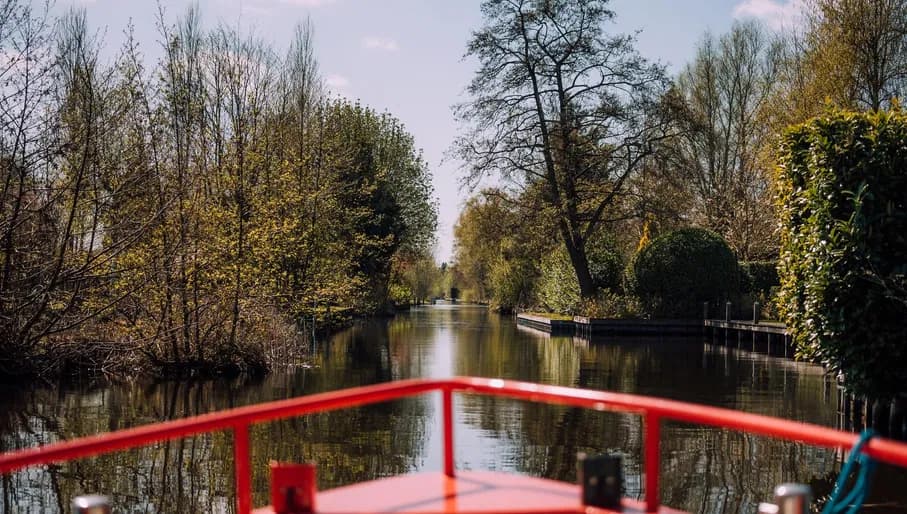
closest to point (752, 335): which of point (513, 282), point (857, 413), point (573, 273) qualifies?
point (573, 273)

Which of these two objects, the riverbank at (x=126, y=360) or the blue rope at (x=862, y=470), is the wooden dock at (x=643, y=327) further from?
the blue rope at (x=862, y=470)

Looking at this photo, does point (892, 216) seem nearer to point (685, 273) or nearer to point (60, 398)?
point (60, 398)

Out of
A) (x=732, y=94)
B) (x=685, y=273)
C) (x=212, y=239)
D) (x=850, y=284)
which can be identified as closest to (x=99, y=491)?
(x=850, y=284)

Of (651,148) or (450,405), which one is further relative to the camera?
(651,148)

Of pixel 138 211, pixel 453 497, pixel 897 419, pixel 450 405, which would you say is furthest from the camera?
pixel 138 211

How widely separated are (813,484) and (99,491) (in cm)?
683

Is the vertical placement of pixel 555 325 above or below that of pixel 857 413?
above

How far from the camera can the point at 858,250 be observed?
→ 420 inches

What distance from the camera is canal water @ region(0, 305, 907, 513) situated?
8695 millimetres

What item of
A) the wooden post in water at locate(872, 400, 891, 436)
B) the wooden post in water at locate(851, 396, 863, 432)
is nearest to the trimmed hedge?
the wooden post in water at locate(872, 400, 891, 436)

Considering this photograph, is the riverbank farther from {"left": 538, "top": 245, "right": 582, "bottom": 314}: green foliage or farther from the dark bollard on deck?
{"left": 538, "top": 245, "right": 582, "bottom": 314}: green foliage

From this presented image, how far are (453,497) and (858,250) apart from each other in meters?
8.57

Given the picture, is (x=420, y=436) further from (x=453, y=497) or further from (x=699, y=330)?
(x=699, y=330)

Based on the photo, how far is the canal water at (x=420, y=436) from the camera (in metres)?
8.70
